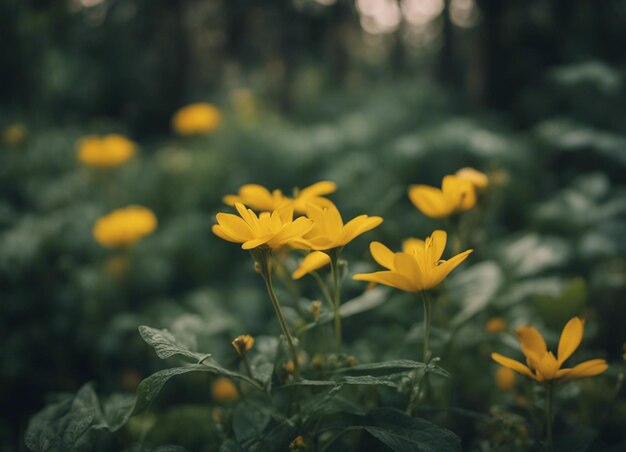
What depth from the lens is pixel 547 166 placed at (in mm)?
2688

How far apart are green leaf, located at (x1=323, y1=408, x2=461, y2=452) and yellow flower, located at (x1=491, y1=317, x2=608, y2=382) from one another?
0.15 metres

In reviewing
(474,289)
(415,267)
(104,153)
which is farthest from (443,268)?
(104,153)

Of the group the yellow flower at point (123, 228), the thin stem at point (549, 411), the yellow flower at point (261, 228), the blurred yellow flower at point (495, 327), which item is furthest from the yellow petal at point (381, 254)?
the yellow flower at point (123, 228)

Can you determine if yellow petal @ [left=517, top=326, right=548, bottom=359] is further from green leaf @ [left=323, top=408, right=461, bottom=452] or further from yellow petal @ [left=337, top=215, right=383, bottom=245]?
yellow petal @ [left=337, top=215, right=383, bottom=245]

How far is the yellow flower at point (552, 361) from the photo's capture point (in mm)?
765

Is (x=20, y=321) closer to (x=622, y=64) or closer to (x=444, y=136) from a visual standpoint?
(x=444, y=136)

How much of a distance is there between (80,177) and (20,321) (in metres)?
1.08

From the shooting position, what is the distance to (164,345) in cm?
75

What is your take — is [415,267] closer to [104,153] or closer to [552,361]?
[552,361]

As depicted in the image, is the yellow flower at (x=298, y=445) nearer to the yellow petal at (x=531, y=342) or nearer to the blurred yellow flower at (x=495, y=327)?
the yellow petal at (x=531, y=342)

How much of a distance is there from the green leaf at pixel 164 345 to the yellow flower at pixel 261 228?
19 centimetres

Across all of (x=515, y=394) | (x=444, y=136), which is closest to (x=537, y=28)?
(x=444, y=136)

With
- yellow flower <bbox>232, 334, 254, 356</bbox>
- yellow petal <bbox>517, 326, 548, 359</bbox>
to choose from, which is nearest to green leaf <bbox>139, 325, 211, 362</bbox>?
yellow flower <bbox>232, 334, 254, 356</bbox>

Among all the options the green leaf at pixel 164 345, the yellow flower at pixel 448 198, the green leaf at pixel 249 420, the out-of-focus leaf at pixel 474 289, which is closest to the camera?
the green leaf at pixel 164 345
